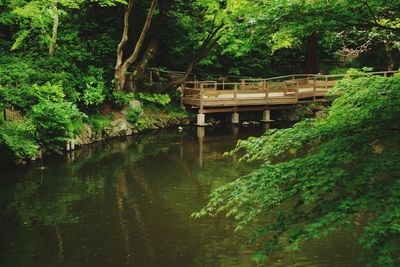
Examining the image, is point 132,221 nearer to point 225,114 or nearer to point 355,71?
point 355,71

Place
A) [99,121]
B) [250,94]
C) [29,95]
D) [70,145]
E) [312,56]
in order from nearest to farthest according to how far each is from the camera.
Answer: [29,95], [70,145], [99,121], [250,94], [312,56]

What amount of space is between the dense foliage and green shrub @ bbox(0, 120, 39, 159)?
Result: 34.6ft

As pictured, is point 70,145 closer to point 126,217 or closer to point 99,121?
point 99,121

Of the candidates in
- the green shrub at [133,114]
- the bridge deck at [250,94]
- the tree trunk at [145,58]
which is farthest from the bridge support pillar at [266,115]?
the green shrub at [133,114]

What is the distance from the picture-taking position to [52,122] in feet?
56.2

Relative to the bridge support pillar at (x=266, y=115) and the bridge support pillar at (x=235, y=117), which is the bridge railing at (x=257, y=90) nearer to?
the bridge support pillar at (x=266, y=115)

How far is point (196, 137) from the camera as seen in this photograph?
2212 cm

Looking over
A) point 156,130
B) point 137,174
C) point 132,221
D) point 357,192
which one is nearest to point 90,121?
point 156,130

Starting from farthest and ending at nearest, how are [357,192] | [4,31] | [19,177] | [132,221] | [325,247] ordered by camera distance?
[4,31] < [19,177] < [132,221] < [325,247] < [357,192]

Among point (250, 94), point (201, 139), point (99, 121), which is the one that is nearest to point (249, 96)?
point (250, 94)

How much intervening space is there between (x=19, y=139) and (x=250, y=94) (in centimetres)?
1373

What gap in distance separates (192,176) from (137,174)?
5.93ft

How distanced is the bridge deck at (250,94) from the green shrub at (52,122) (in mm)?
8408

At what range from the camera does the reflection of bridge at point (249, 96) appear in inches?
979
